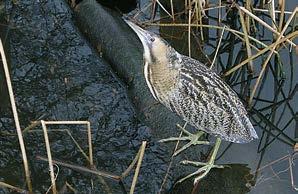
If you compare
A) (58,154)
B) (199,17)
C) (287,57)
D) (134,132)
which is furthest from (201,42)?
(58,154)

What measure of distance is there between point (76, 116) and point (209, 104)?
1.03 meters

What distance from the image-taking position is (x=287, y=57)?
204 inches

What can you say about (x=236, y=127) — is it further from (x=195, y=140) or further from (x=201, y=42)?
(x=201, y=42)

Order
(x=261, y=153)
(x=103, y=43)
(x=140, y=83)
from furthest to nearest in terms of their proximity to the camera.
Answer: (x=103, y=43) < (x=140, y=83) < (x=261, y=153)

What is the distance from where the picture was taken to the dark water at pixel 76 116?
3984 mm

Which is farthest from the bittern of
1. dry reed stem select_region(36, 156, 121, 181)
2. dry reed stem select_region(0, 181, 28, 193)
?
dry reed stem select_region(0, 181, 28, 193)

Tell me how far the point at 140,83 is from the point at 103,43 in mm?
601

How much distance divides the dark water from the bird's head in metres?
0.61

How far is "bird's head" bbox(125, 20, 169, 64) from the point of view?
3.82 metres

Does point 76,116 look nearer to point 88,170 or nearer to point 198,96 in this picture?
point 88,170

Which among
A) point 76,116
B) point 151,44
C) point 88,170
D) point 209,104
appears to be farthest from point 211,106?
point 76,116

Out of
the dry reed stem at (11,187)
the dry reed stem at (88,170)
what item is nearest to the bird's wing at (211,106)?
the dry reed stem at (88,170)

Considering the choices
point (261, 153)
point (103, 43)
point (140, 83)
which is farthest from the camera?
point (103, 43)

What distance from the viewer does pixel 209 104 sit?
3988mm
